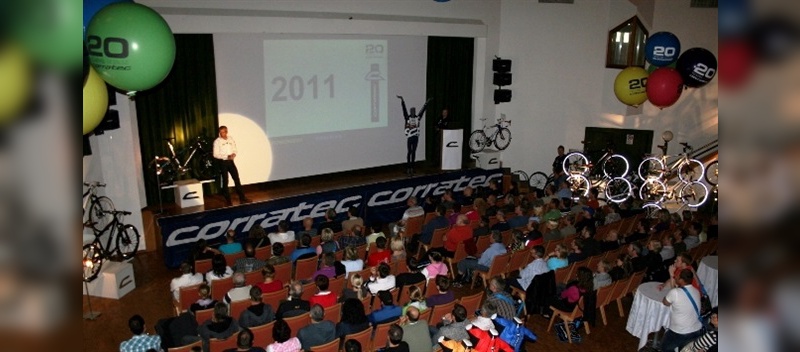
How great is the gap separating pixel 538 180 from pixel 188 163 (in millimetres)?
8208

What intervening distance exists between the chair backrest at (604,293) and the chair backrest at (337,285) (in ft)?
9.84

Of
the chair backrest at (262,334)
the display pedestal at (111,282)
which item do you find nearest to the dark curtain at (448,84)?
the display pedestal at (111,282)

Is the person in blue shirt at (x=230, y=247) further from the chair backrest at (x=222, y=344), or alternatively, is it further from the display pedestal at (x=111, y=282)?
the chair backrest at (x=222, y=344)

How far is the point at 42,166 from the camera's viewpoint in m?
0.57

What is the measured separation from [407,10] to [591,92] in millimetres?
4783

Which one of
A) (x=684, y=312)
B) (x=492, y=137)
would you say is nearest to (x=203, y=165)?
(x=492, y=137)

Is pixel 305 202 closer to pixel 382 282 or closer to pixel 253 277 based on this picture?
pixel 253 277

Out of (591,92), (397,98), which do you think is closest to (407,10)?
(397,98)

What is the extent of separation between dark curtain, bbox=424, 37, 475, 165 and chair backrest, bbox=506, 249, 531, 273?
219 inches

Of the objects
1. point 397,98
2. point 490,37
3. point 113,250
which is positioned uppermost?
point 490,37

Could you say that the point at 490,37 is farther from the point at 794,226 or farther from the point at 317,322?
the point at 794,226

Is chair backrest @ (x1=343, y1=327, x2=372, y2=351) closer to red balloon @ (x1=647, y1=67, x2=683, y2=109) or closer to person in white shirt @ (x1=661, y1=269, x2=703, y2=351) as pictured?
person in white shirt @ (x1=661, y1=269, x2=703, y2=351)

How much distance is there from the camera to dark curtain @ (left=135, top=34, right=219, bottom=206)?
1028 centimetres

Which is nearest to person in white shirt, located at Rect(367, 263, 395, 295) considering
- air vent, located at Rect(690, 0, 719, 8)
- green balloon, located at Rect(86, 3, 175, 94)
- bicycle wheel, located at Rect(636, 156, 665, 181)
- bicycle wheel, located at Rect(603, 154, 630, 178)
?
green balloon, located at Rect(86, 3, 175, 94)
